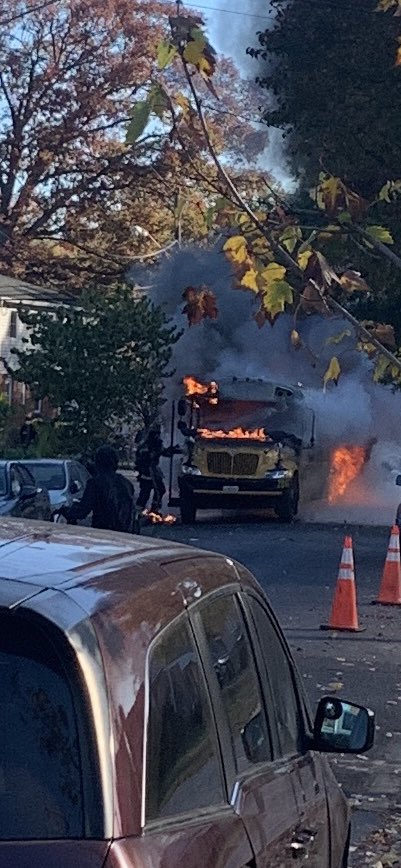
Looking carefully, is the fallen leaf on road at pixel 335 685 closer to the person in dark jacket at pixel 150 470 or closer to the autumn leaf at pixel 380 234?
the autumn leaf at pixel 380 234

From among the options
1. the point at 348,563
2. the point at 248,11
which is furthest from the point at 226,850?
the point at 248,11

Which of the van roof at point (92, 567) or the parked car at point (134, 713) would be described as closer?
the parked car at point (134, 713)

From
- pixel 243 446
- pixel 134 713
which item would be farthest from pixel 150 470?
pixel 134 713

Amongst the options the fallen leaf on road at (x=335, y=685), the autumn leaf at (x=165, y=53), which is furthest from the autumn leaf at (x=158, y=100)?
the fallen leaf on road at (x=335, y=685)

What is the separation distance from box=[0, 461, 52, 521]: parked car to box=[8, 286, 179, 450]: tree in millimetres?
10839

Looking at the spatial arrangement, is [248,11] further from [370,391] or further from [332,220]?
[332,220]

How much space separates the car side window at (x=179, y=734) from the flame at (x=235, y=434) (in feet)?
84.0

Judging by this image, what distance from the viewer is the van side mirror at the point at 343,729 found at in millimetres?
4379

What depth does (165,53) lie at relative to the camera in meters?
5.72

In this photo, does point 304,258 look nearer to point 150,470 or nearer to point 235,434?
point 150,470

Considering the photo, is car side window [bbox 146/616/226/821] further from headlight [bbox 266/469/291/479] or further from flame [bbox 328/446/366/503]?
flame [bbox 328/446/366/503]

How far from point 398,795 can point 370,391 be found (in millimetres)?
29359

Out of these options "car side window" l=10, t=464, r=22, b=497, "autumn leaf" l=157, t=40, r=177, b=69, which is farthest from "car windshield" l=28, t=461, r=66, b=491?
"autumn leaf" l=157, t=40, r=177, b=69

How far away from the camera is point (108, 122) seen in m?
50.0
